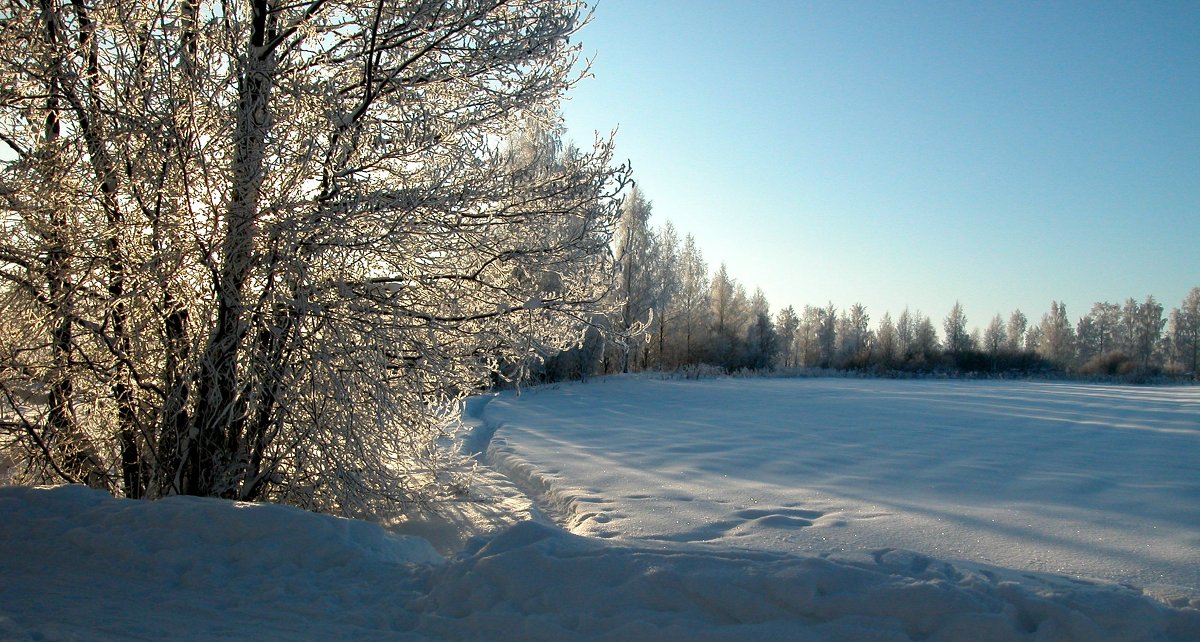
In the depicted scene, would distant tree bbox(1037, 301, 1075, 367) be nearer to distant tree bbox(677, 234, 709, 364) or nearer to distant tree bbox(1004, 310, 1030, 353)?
distant tree bbox(1004, 310, 1030, 353)

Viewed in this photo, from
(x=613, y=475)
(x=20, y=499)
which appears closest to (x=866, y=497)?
(x=613, y=475)

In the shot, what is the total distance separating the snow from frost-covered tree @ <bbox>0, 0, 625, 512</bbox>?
3.29 ft

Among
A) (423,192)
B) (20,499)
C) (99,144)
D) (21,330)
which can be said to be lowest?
(20,499)

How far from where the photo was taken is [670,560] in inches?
124

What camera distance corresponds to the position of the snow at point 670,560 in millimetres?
2707

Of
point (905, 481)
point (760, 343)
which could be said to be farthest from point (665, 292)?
point (905, 481)

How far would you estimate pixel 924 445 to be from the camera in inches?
354

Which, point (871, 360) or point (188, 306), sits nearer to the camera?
point (188, 306)

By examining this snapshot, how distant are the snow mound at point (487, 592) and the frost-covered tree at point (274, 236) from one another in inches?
43.0

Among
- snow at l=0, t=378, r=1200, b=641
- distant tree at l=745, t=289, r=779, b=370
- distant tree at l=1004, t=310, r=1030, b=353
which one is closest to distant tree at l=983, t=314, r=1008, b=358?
distant tree at l=1004, t=310, r=1030, b=353

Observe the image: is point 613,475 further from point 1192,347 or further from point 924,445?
point 1192,347

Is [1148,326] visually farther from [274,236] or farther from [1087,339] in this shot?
[274,236]

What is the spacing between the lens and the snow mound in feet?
8.64

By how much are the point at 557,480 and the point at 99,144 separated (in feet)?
17.7
